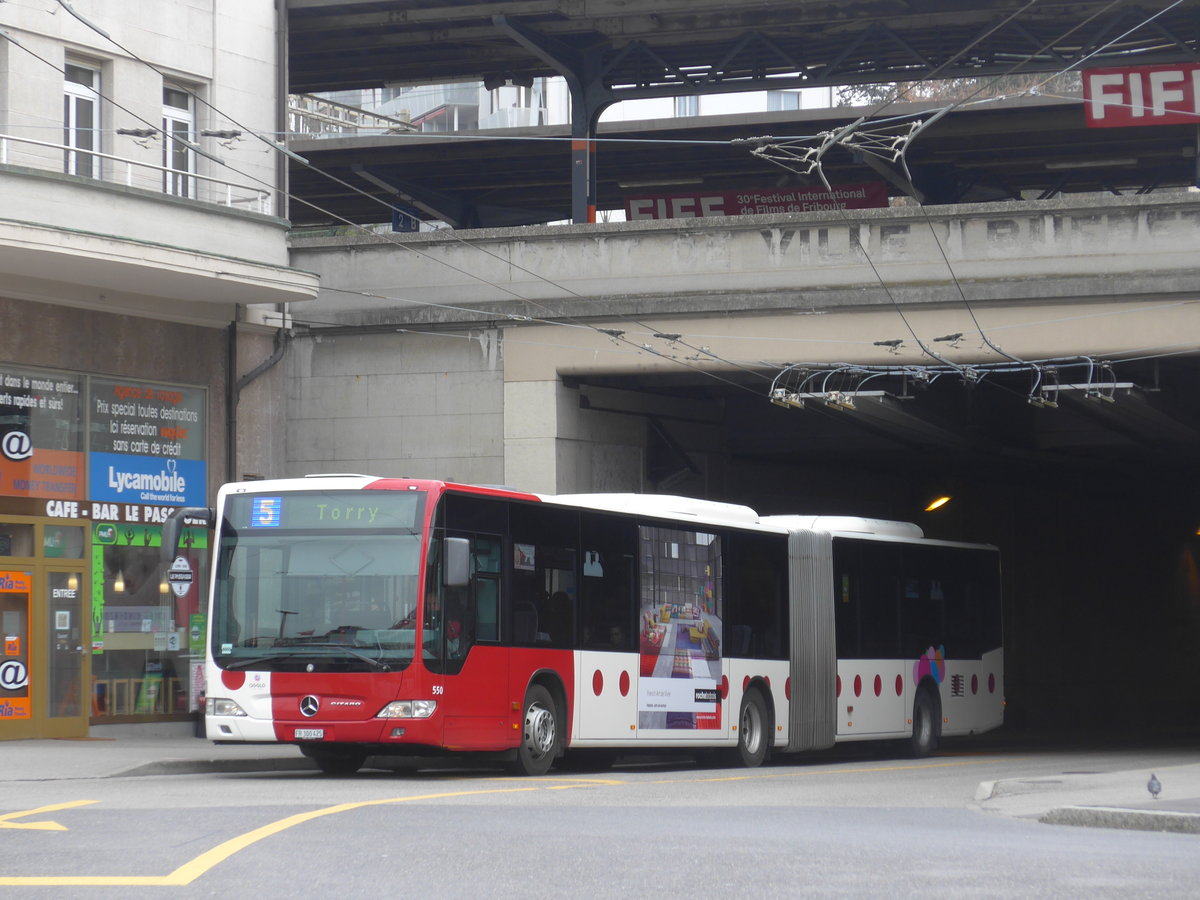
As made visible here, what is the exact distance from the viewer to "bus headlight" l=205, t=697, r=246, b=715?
51.1ft

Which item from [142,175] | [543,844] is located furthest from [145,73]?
[543,844]

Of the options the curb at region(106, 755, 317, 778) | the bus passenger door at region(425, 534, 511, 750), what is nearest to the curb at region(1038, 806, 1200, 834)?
the bus passenger door at region(425, 534, 511, 750)

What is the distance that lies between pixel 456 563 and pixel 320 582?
1.26 metres

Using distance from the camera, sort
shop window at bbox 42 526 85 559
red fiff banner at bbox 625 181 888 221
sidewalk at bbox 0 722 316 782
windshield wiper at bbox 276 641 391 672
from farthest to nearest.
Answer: red fiff banner at bbox 625 181 888 221
shop window at bbox 42 526 85 559
sidewalk at bbox 0 722 316 782
windshield wiper at bbox 276 641 391 672

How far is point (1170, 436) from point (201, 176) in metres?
16.9

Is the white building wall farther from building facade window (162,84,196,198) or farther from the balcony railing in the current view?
building facade window (162,84,196,198)

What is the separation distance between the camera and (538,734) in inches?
658

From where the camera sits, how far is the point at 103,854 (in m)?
9.43

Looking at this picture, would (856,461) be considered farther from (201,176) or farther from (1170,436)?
(201,176)

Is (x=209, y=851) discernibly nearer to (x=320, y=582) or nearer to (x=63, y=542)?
(x=320, y=582)

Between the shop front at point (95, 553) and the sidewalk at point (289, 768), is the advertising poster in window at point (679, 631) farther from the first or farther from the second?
the shop front at point (95, 553)

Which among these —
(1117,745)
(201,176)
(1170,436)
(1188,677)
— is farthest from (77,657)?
(1188,677)

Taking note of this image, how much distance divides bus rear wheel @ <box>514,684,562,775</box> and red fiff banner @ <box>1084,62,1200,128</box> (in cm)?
1433

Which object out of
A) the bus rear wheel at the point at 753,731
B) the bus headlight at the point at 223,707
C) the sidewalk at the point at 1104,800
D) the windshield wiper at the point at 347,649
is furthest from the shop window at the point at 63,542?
the sidewalk at the point at 1104,800
